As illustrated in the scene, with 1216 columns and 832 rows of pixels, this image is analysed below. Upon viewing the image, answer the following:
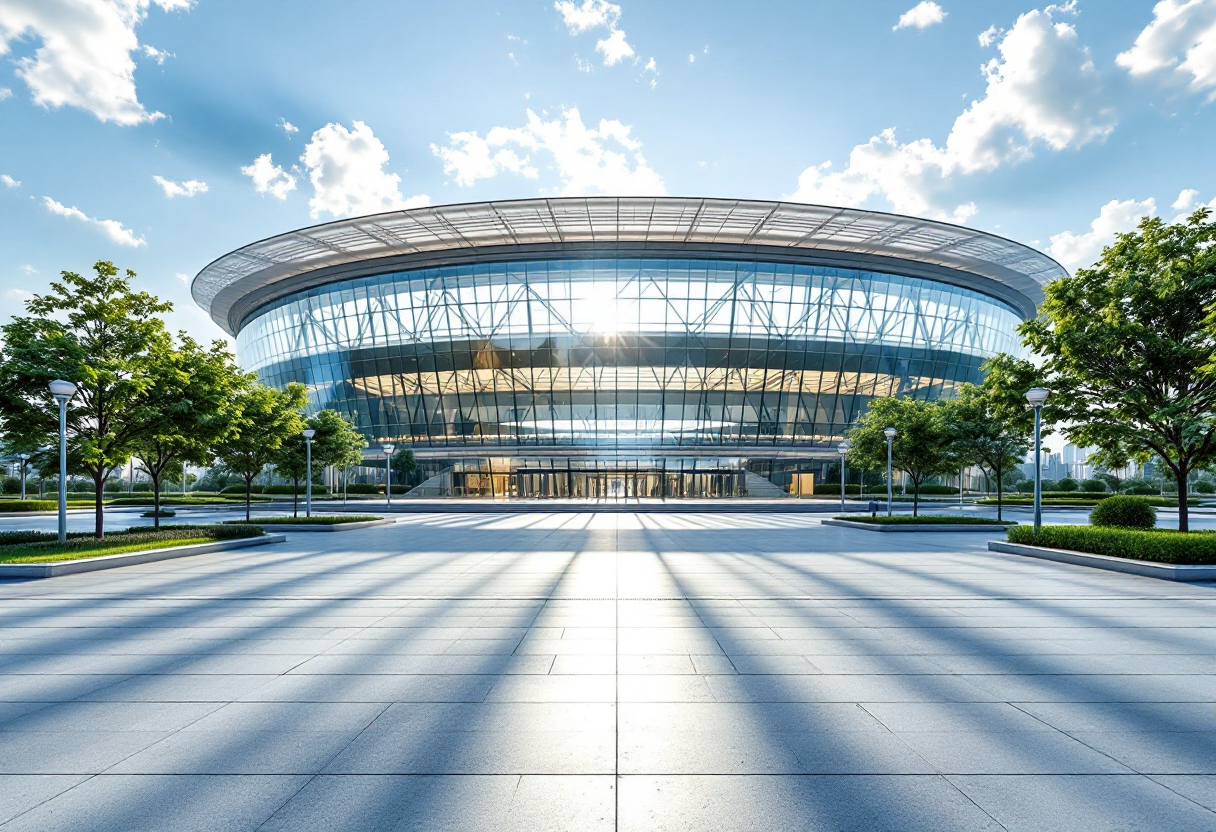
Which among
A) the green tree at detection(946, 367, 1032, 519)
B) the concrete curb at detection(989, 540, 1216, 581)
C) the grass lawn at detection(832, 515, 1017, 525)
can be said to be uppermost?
the green tree at detection(946, 367, 1032, 519)

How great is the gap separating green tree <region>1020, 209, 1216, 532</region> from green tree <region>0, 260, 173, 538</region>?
24652mm

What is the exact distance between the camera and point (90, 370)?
14672 millimetres

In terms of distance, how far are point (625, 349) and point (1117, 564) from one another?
36480 millimetres

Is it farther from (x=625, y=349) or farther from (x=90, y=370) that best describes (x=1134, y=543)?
(x=625, y=349)

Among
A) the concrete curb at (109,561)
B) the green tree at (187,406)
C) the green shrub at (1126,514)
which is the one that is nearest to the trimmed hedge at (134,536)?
the concrete curb at (109,561)

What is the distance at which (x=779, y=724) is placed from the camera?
16.3ft

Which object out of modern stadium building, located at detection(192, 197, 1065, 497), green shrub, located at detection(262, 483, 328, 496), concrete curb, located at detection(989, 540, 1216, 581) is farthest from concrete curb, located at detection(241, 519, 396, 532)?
green shrub, located at detection(262, 483, 328, 496)

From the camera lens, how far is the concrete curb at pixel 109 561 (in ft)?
40.3

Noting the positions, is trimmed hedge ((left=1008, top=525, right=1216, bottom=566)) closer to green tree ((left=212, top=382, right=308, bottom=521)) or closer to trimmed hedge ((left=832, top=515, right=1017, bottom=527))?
trimmed hedge ((left=832, top=515, right=1017, bottom=527))

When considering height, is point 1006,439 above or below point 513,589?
above

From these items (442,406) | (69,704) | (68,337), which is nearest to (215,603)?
(69,704)

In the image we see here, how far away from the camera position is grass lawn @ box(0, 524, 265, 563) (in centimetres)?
1334

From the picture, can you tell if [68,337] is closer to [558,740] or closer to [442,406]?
[558,740]

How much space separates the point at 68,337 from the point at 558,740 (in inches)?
728
